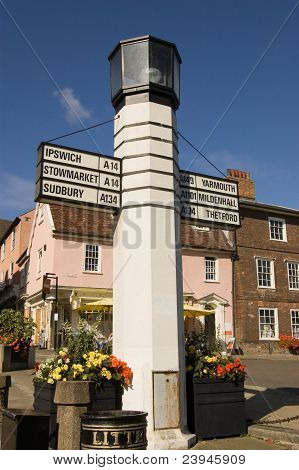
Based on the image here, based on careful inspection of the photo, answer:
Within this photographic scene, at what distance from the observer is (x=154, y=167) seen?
673cm

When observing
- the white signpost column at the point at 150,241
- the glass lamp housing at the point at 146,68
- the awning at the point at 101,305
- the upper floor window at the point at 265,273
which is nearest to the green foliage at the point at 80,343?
the white signpost column at the point at 150,241

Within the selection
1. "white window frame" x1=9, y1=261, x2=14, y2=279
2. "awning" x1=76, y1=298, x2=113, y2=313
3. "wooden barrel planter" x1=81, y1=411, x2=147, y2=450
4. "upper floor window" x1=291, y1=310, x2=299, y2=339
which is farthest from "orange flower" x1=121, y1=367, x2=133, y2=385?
"white window frame" x1=9, y1=261, x2=14, y2=279

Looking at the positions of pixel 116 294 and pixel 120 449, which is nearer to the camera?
pixel 120 449

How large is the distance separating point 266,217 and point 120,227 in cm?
2318

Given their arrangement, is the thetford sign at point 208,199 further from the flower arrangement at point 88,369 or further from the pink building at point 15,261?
the pink building at point 15,261

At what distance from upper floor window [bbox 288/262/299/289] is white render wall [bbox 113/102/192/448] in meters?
23.6

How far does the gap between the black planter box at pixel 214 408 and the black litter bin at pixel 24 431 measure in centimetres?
238

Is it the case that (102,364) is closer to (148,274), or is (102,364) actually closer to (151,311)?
(151,311)

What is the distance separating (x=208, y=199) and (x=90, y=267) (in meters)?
18.2
